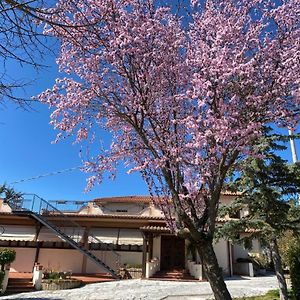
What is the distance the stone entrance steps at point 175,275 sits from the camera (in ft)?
66.8

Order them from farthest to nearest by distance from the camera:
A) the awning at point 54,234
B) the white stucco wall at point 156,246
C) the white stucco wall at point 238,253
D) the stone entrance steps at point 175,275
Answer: the white stucco wall at point 238,253 < the awning at point 54,234 < the white stucco wall at point 156,246 < the stone entrance steps at point 175,275

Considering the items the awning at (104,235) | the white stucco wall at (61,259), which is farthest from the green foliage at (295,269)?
the white stucco wall at (61,259)

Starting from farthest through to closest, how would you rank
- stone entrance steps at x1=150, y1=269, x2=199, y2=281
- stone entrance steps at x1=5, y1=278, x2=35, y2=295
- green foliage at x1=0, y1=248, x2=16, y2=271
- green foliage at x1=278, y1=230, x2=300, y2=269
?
1. stone entrance steps at x1=150, y1=269, x2=199, y2=281
2. stone entrance steps at x1=5, y1=278, x2=35, y2=295
3. green foliage at x1=0, y1=248, x2=16, y2=271
4. green foliage at x1=278, y1=230, x2=300, y2=269

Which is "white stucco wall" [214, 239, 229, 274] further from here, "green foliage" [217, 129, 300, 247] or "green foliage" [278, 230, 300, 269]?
"green foliage" [217, 129, 300, 247]

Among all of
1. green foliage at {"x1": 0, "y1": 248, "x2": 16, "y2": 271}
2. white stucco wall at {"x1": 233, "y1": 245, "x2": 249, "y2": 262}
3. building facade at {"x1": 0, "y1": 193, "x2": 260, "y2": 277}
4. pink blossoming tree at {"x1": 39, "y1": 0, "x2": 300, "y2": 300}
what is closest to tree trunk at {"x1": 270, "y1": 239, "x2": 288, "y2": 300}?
pink blossoming tree at {"x1": 39, "y1": 0, "x2": 300, "y2": 300}

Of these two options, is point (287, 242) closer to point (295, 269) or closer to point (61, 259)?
point (295, 269)

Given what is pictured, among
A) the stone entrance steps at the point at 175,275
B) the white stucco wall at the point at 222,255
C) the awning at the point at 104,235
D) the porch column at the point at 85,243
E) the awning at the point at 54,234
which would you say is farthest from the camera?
the awning at the point at 104,235

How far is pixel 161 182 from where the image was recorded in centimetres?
802

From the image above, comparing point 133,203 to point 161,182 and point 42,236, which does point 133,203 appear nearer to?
point 42,236

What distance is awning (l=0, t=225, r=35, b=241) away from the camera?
972 inches

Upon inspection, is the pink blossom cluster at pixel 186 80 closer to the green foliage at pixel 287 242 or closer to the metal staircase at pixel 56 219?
the green foliage at pixel 287 242

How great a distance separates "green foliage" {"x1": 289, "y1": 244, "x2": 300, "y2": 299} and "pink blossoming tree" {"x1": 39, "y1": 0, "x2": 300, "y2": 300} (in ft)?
16.0

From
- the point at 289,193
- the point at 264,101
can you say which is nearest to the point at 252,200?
the point at 289,193

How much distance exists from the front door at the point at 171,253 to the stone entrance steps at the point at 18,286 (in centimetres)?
927
